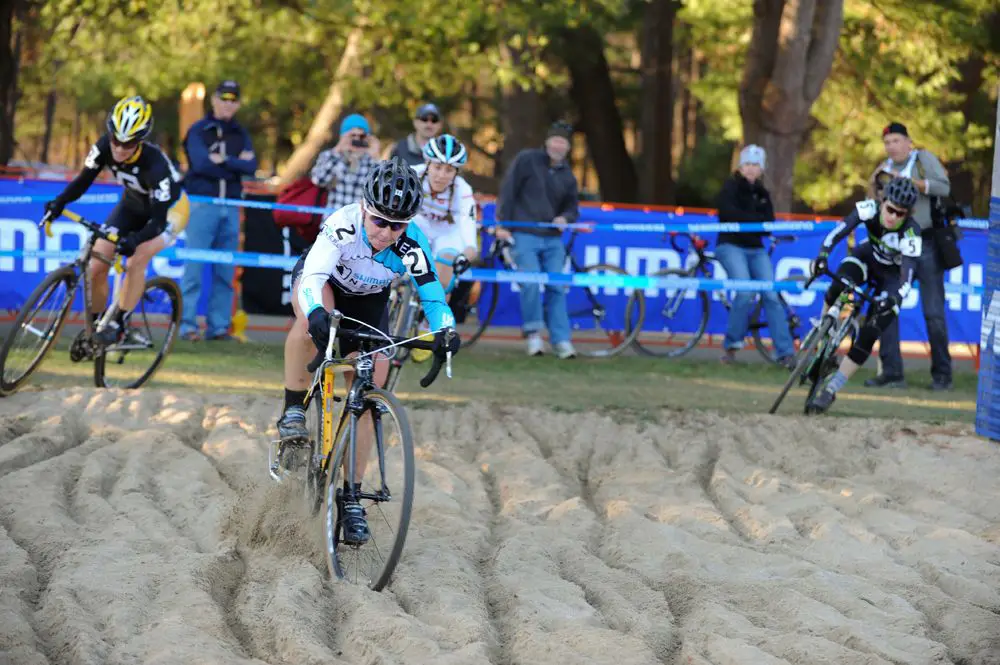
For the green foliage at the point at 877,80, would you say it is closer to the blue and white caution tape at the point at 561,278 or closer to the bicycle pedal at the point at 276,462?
the blue and white caution tape at the point at 561,278

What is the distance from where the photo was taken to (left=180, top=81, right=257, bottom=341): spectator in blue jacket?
45.7 ft

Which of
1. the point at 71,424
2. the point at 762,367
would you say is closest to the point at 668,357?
the point at 762,367

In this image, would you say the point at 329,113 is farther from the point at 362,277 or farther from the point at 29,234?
the point at 362,277

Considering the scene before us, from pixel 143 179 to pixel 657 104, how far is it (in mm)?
19843

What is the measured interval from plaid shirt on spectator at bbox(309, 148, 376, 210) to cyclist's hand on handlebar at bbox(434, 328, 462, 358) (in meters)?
7.13

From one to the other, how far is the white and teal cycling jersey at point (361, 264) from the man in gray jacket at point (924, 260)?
21.7ft

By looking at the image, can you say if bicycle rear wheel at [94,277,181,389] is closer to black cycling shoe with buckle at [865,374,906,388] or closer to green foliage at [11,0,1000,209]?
black cycling shoe with buckle at [865,374,906,388]

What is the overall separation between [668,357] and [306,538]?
8.83m

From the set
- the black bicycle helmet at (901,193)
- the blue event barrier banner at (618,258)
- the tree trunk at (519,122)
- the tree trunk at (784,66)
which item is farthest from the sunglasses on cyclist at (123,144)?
the tree trunk at (519,122)

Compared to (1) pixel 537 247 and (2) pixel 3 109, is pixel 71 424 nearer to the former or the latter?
(1) pixel 537 247

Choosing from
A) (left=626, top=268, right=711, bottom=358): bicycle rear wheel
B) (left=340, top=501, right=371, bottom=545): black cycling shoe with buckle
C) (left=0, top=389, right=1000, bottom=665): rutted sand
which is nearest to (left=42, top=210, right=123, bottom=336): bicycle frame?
(left=0, top=389, right=1000, bottom=665): rutted sand

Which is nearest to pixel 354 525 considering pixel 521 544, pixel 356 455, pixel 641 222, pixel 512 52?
pixel 356 455

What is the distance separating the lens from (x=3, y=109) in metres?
21.2

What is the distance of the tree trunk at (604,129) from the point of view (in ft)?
97.1
